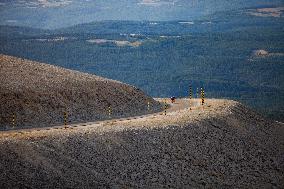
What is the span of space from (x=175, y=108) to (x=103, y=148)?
1972 cm

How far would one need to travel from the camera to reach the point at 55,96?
61.2m

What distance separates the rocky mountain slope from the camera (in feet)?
186

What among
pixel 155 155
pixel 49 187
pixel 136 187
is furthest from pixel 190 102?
pixel 49 187

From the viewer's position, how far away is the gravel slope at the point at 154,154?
44.6m

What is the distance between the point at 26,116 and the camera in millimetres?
55938

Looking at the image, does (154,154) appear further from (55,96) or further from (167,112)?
(167,112)

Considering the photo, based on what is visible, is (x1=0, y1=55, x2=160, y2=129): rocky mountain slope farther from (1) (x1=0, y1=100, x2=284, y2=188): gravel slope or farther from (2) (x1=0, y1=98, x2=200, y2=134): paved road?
(1) (x1=0, y1=100, x2=284, y2=188): gravel slope

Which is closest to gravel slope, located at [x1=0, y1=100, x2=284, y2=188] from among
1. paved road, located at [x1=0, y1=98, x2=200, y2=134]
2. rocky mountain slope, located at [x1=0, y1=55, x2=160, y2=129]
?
paved road, located at [x1=0, y1=98, x2=200, y2=134]

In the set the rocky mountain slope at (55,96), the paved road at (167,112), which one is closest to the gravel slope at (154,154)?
the paved road at (167,112)

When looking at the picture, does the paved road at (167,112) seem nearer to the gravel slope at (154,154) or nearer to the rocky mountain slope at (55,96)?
the gravel slope at (154,154)

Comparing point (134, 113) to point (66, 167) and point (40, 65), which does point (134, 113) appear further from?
point (66, 167)

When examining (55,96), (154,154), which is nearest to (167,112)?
(55,96)

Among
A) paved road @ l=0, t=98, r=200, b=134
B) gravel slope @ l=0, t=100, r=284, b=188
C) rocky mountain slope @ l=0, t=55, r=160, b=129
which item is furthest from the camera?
rocky mountain slope @ l=0, t=55, r=160, b=129

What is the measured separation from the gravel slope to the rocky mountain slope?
177 inches
